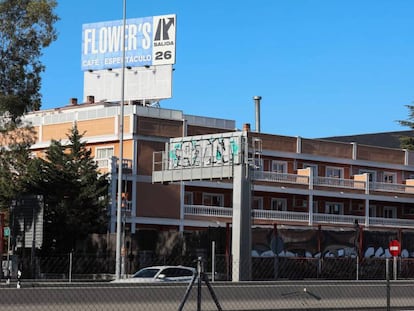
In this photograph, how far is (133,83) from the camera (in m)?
69.2

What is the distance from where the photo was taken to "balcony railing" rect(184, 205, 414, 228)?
214 ft

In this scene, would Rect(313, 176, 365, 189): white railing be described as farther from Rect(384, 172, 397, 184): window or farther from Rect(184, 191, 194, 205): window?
Rect(184, 191, 194, 205): window

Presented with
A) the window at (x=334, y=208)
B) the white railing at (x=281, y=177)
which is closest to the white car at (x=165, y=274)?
the white railing at (x=281, y=177)

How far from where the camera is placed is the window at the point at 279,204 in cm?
7150

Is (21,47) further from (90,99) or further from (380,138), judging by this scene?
(380,138)

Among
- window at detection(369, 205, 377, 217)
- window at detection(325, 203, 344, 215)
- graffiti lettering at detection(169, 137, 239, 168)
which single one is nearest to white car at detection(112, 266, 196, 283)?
graffiti lettering at detection(169, 137, 239, 168)

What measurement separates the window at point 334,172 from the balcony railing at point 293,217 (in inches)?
153

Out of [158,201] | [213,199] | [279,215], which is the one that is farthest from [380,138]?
[158,201]

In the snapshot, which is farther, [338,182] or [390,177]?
[390,177]

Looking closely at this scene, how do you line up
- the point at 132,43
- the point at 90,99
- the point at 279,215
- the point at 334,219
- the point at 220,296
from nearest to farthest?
the point at 220,296 < the point at 279,215 < the point at 132,43 < the point at 334,219 < the point at 90,99

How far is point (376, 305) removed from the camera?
20391 mm

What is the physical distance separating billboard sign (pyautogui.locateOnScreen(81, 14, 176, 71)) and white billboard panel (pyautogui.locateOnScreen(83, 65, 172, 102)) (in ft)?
1.87

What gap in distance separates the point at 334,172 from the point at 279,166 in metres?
5.87

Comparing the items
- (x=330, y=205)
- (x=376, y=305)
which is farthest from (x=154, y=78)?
(x=376, y=305)
